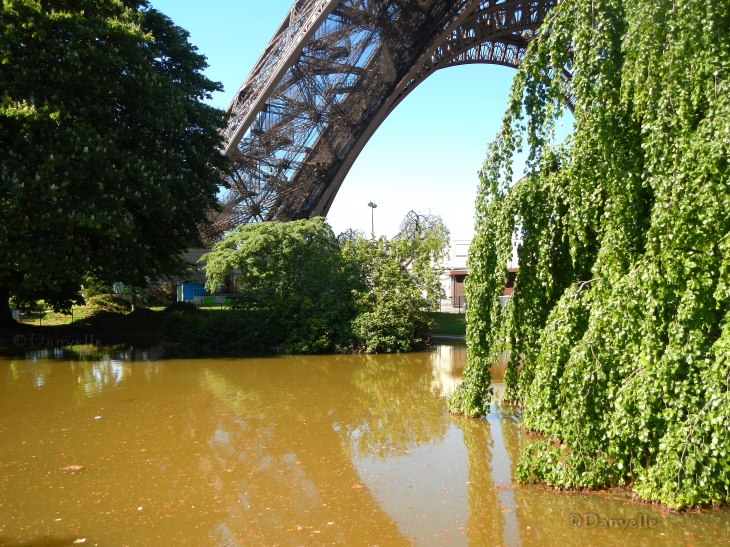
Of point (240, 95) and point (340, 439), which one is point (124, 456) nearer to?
point (340, 439)

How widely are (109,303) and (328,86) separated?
15153mm

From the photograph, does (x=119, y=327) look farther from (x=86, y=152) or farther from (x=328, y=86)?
(x=328, y=86)

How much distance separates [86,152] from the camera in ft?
52.3

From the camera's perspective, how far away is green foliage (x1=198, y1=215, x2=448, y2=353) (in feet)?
60.5

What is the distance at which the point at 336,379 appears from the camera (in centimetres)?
1403

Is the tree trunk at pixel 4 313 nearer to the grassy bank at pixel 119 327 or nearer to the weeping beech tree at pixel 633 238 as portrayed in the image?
the grassy bank at pixel 119 327

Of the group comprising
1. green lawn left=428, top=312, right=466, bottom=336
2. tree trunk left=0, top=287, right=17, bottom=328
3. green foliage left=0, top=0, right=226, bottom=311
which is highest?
green foliage left=0, top=0, right=226, bottom=311

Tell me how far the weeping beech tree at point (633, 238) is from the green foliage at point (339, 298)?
11.0 meters

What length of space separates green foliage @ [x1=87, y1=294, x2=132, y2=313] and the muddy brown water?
1686cm
